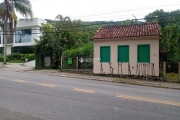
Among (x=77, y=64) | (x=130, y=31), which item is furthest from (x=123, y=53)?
(x=77, y=64)

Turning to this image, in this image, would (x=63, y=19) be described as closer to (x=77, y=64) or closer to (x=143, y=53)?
(x=77, y=64)

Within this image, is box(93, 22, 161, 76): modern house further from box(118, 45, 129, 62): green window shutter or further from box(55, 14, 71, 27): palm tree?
box(55, 14, 71, 27): palm tree

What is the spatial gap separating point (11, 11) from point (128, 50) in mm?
19491

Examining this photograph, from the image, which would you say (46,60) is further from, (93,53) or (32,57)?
(32,57)

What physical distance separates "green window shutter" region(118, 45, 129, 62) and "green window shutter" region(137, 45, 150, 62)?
3.23ft

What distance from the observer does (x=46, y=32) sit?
23.5 meters

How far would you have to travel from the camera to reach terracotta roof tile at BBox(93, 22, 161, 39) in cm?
1525

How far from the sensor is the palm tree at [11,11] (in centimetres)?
2675

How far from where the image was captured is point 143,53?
15359 millimetres

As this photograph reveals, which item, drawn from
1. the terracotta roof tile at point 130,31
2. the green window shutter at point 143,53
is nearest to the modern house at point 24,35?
the terracotta roof tile at point 130,31

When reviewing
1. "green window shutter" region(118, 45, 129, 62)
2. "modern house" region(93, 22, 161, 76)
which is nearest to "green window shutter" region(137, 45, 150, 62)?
"modern house" region(93, 22, 161, 76)

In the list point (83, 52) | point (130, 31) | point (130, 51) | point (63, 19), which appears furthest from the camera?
point (63, 19)

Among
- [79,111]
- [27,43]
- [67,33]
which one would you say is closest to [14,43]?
[27,43]

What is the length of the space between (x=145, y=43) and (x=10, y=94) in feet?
36.3
